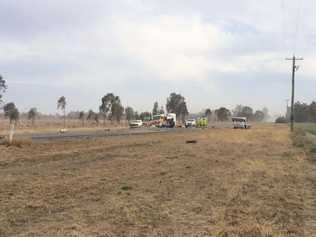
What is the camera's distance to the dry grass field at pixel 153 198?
846 cm

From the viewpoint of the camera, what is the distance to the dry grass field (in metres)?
8.46

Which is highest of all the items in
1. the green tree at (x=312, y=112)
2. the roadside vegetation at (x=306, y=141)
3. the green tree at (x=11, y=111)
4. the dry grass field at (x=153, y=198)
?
the green tree at (x=312, y=112)

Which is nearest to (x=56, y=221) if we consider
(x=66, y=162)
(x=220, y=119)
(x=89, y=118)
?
(x=66, y=162)

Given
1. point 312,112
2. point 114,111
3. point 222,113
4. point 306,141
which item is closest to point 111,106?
point 114,111

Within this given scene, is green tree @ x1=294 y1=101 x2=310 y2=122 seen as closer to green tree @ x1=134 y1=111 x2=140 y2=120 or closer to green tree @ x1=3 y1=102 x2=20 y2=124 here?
green tree @ x1=134 y1=111 x2=140 y2=120

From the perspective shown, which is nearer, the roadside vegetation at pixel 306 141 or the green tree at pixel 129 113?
the roadside vegetation at pixel 306 141

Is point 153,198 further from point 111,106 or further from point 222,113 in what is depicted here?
point 222,113

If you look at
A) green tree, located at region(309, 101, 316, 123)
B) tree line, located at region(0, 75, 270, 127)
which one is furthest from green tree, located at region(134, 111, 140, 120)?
green tree, located at region(309, 101, 316, 123)

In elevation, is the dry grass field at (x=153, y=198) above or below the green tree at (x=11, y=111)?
below

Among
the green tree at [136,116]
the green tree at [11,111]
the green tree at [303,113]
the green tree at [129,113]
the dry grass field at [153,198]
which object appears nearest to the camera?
the dry grass field at [153,198]

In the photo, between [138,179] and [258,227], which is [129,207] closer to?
[258,227]

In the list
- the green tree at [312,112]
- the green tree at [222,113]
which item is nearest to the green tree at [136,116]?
the green tree at [222,113]

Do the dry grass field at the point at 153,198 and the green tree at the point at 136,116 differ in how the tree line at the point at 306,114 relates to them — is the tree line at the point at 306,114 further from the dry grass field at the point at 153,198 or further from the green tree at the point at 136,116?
the dry grass field at the point at 153,198

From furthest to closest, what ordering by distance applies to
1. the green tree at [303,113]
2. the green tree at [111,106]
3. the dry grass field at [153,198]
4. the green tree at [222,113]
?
the green tree at [303,113], the green tree at [222,113], the green tree at [111,106], the dry grass field at [153,198]
